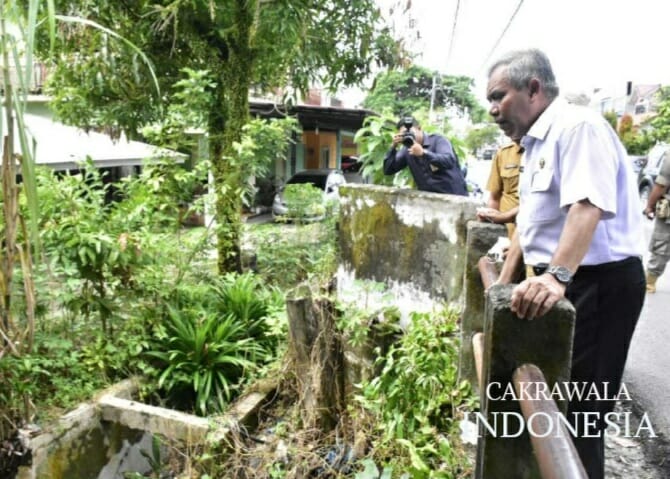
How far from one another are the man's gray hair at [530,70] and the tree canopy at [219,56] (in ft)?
9.69

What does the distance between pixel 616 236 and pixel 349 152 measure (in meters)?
22.1

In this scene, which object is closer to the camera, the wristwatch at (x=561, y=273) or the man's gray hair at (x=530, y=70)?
the wristwatch at (x=561, y=273)

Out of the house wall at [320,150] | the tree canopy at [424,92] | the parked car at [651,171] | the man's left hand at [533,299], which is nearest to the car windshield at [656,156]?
the parked car at [651,171]

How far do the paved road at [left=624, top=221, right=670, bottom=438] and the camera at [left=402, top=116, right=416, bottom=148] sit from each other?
2.19m

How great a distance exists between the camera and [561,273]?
Answer: 1468 mm

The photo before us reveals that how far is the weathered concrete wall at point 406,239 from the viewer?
126 inches

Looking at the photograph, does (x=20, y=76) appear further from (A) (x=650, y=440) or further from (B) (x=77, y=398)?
(A) (x=650, y=440)

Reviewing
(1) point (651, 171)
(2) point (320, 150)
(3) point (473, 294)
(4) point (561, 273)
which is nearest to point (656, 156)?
(1) point (651, 171)

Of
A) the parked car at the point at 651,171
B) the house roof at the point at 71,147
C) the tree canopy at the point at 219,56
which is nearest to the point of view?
the tree canopy at the point at 219,56

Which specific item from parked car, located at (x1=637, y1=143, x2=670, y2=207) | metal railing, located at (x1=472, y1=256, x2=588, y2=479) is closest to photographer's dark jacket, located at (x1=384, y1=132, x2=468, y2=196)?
metal railing, located at (x1=472, y1=256, x2=588, y2=479)

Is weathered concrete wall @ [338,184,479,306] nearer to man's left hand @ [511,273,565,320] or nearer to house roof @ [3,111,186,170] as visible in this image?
man's left hand @ [511,273,565,320]

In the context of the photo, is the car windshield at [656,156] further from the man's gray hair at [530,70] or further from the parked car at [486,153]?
the parked car at [486,153]

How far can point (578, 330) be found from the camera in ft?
5.74

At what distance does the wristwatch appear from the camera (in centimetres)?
145
